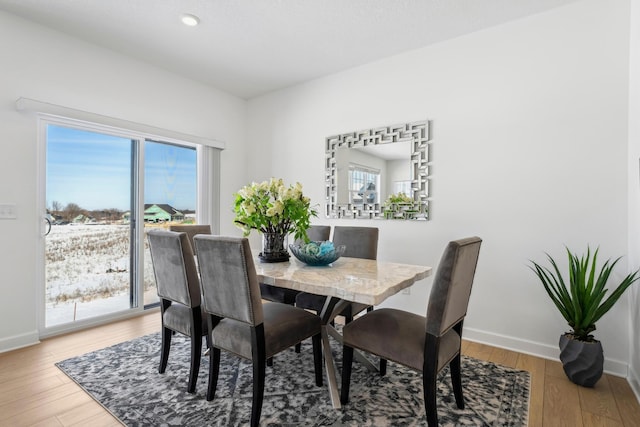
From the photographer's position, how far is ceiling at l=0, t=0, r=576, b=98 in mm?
2469

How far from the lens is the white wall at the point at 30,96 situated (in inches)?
103

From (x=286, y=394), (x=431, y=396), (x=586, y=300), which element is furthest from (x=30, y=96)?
(x=586, y=300)

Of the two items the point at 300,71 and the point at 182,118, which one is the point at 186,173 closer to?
the point at 182,118

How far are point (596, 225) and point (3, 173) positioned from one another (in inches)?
177

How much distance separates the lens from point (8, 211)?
2621 millimetres

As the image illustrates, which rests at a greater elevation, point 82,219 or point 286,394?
point 82,219

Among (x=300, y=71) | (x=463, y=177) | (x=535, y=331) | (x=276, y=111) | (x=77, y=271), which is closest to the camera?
(x=535, y=331)

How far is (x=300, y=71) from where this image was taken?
3.69 metres

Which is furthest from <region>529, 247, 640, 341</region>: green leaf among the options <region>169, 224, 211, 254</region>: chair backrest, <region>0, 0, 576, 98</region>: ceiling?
<region>169, 224, 211, 254</region>: chair backrest

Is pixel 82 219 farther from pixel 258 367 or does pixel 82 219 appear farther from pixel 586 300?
→ pixel 586 300

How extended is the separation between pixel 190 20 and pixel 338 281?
2.41 m

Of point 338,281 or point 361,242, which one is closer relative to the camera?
point 338,281

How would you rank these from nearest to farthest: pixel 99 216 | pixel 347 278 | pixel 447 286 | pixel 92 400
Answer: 1. pixel 447 286
2. pixel 347 278
3. pixel 92 400
4. pixel 99 216

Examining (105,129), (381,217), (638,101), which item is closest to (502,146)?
(638,101)
